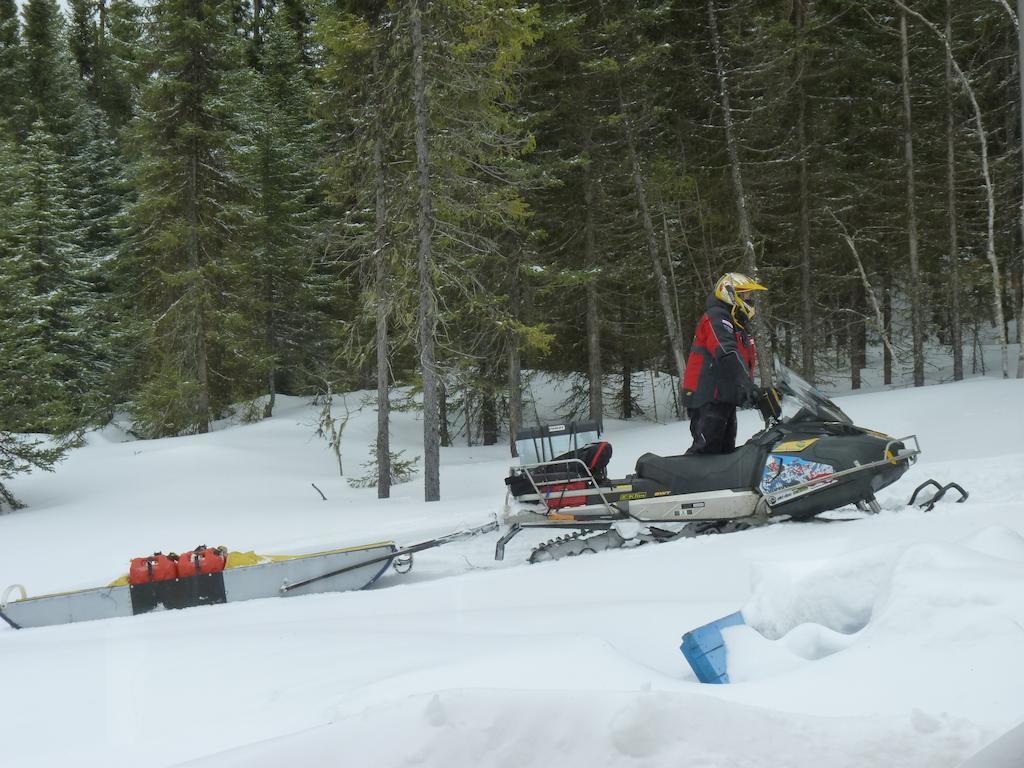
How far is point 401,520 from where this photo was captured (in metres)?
8.03

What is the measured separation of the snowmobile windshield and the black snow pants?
42cm

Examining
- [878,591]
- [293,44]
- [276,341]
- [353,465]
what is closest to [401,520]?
[878,591]

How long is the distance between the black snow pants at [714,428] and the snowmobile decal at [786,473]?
1.24 ft

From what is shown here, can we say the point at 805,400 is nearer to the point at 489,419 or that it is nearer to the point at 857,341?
the point at 489,419

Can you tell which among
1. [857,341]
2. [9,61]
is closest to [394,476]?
[857,341]

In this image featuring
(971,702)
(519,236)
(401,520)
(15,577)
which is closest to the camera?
(971,702)

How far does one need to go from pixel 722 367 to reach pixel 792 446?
794 mm

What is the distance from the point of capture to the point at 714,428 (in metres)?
5.61

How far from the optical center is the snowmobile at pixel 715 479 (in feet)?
16.9

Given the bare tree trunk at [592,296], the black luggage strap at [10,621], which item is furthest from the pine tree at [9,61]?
the black luggage strap at [10,621]

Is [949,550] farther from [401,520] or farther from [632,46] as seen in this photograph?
[632,46]

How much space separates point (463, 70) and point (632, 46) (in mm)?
6702

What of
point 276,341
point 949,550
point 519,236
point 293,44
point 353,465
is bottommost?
point 353,465

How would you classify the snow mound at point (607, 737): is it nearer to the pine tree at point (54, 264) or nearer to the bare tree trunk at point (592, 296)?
the bare tree trunk at point (592, 296)
